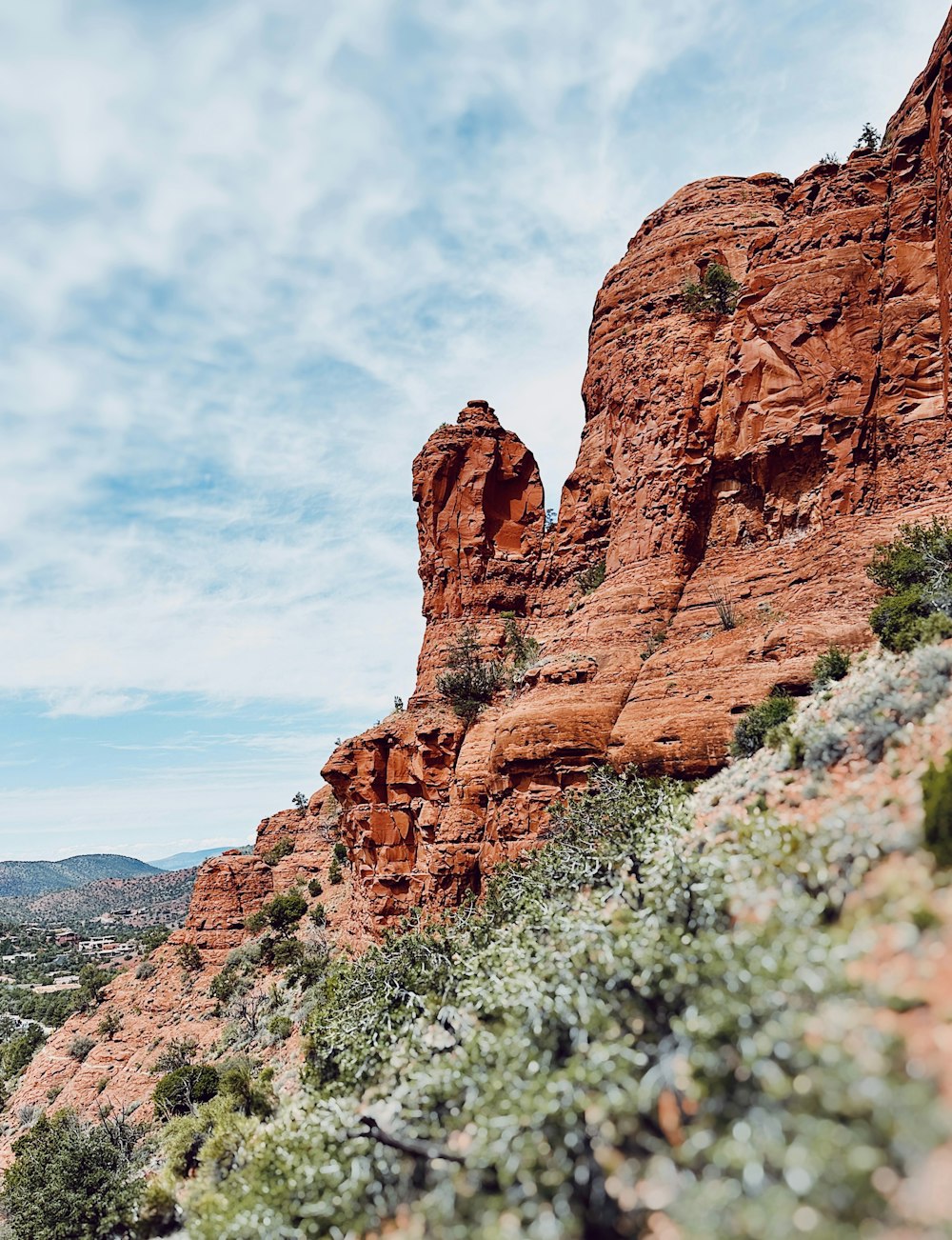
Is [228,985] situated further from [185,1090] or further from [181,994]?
[185,1090]

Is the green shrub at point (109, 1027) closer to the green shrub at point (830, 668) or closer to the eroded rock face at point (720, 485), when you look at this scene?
the eroded rock face at point (720, 485)

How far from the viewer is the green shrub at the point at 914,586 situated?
14336 mm

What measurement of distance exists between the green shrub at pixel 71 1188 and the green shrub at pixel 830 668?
23058 mm

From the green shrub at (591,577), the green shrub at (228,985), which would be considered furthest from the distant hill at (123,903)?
the green shrub at (591,577)

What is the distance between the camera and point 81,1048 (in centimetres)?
3959

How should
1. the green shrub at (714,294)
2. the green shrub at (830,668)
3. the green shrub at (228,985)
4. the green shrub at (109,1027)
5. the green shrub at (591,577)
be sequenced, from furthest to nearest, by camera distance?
the green shrub at (109,1027) < the green shrub at (228,985) < the green shrub at (591,577) < the green shrub at (714,294) < the green shrub at (830,668)

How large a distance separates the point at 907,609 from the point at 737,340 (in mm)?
11419

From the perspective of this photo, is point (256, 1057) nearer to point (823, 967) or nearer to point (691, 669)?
point (691, 669)

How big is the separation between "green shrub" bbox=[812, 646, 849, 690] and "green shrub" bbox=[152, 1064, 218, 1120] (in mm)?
26909

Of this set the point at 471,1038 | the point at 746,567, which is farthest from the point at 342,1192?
the point at 746,567

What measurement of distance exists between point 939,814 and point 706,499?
54.9 feet

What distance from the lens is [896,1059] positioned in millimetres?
5145

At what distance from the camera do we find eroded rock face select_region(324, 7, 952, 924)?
1836cm

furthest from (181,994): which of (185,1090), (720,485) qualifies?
(720,485)
